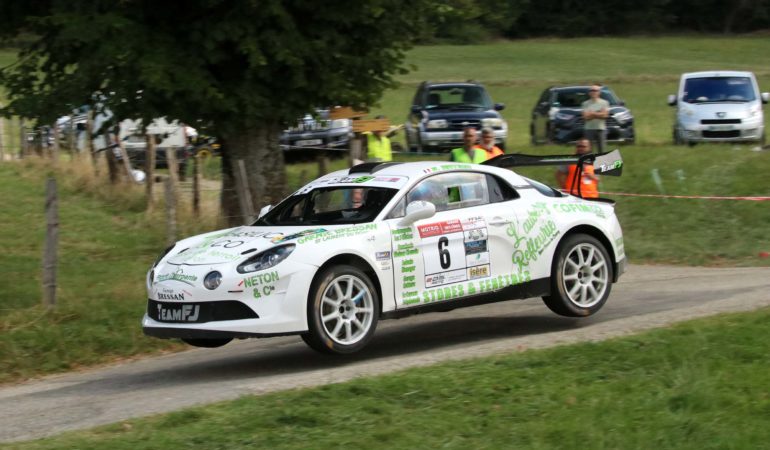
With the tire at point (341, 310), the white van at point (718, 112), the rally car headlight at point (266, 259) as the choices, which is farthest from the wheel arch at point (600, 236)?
the white van at point (718, 112)

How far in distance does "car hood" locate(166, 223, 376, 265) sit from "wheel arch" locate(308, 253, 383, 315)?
0.58 ft

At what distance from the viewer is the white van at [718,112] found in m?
24.7

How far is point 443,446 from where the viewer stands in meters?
6.38

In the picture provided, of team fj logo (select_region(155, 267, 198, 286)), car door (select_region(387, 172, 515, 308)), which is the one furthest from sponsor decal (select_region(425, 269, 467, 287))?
team fj logo (select_region(155, 267, 198, 286))

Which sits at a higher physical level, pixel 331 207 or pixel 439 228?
pixel 331 207

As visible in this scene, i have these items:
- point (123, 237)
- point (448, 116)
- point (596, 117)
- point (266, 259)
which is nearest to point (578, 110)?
point (448, 116)

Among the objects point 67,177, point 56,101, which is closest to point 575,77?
point 67,177

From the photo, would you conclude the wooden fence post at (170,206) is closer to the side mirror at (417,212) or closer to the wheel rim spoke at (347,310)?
the side mirror at (417,212)

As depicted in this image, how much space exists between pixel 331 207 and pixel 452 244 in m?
1.10

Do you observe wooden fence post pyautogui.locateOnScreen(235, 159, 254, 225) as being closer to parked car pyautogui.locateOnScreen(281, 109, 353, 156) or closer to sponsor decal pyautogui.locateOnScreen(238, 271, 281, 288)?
sponsor decal pyautogui.locateOnScreen(238, 271, 281, 288)

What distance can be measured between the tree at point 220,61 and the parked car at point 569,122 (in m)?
10.1

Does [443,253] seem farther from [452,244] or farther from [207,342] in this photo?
[207,342]

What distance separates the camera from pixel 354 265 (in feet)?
31.0

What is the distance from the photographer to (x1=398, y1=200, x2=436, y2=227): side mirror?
966 cm
